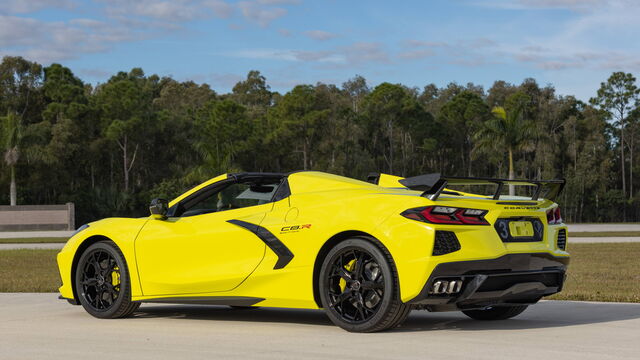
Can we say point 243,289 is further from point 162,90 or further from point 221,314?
point 162,90

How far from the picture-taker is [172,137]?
267 ft

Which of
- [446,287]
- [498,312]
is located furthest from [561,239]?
[446,287]

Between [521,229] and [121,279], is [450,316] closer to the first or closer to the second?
[521,229]

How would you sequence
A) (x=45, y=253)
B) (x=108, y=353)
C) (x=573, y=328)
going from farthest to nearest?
(x=45, y=253) → (x=573, y=328) → (x=108, y=353)

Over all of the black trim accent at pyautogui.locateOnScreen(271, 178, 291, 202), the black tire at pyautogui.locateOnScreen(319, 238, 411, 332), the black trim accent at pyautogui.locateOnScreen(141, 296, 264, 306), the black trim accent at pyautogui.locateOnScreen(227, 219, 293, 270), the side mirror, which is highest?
the black trim accent at pyautogui.locateOnScreen(271, 178, 291, 202)

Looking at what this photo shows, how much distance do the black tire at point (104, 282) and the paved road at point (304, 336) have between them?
13 cm

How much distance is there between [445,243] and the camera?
21.7 ft

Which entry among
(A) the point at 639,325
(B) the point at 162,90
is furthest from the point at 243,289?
(B) the point at 162,90

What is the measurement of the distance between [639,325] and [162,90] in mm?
92552

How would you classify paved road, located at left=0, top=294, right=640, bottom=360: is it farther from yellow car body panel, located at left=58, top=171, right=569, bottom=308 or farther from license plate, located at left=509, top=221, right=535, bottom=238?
license plate, located at left=509, top=221, right=535, bottom=238

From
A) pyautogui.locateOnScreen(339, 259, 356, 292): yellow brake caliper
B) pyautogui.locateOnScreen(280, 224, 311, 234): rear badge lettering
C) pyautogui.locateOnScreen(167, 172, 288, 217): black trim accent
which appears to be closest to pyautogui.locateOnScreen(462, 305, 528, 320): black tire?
pyautogui.locateOnScreen(339, 259, 356, 292): yellow brake caliper

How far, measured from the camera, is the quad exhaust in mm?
6621

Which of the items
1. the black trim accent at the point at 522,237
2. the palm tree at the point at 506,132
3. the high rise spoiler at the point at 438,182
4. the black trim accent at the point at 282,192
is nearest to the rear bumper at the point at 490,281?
the black trim accent at the point at 522,237

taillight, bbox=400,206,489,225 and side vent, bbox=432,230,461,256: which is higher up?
taillight, bbox=400,206,489,225
